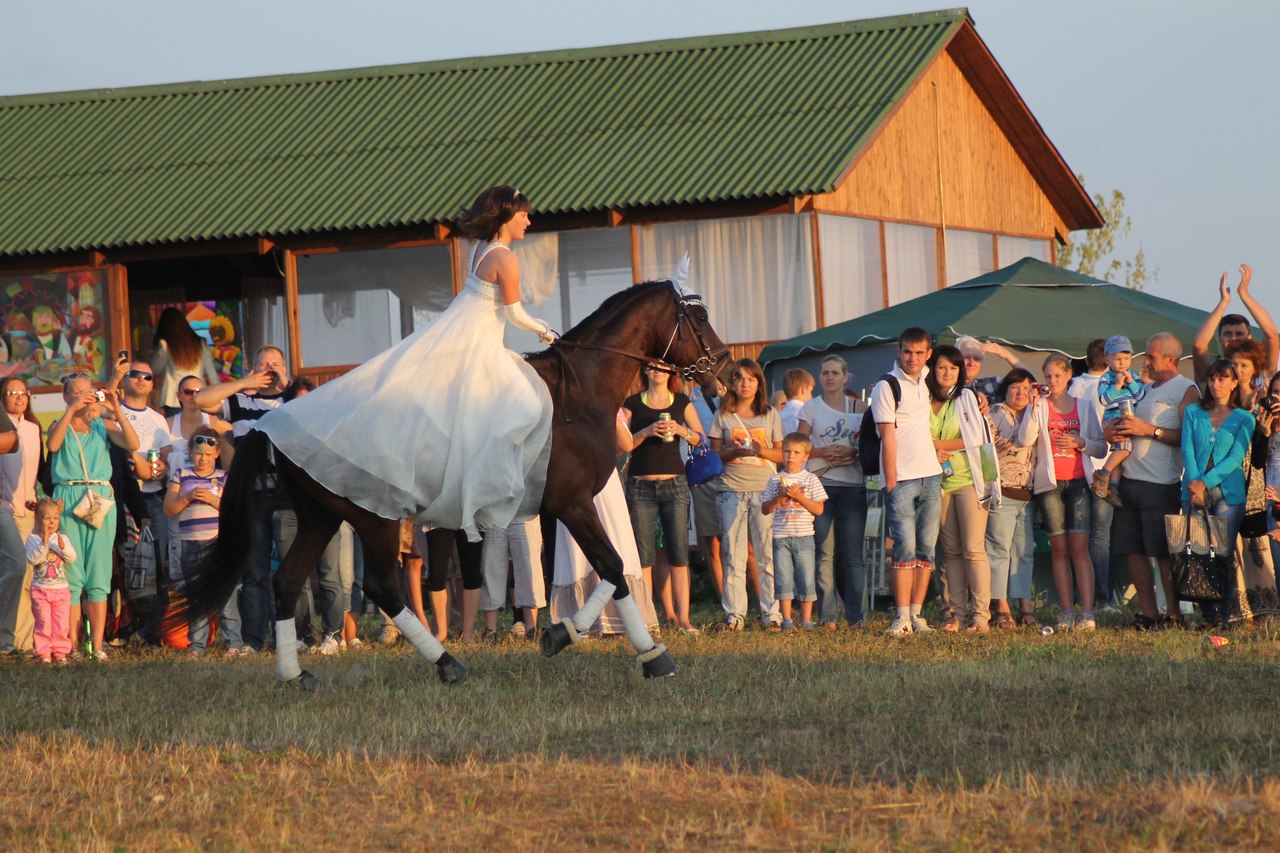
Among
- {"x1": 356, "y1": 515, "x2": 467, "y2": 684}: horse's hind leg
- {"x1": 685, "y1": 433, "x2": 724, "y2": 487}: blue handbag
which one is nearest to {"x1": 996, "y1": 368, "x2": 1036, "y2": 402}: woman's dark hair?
{"x1": 685, "y1": 433, "x2": 724, "y2": 487}: blue handbag

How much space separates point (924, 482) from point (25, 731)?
6182mm

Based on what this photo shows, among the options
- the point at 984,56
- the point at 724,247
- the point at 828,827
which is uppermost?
the point at 984,56

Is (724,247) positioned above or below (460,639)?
above

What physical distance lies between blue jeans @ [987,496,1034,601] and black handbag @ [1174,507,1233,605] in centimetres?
137

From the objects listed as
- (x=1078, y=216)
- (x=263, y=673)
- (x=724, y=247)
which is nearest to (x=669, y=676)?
(x=263, y=673)

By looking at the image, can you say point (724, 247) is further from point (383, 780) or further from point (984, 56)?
point (383, 780)

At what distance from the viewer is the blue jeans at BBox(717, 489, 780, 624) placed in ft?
40.7

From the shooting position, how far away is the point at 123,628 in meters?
12.7

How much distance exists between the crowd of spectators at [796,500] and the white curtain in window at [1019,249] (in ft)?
46.7

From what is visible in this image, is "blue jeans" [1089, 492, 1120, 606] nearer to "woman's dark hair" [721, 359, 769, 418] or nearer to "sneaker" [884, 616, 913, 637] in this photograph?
"sneaker" [884, 616, 913, 637]

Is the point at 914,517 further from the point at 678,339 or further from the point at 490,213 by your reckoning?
the point at 490,213

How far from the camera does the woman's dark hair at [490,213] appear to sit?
9.17 m

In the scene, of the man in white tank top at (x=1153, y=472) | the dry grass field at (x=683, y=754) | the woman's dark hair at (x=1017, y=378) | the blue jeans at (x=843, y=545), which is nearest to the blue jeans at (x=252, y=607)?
the dry grass field at (x=683, y=754)

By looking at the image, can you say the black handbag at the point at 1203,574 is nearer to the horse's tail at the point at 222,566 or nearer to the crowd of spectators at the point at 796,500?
the crowd of spectators at the point at 796,500
